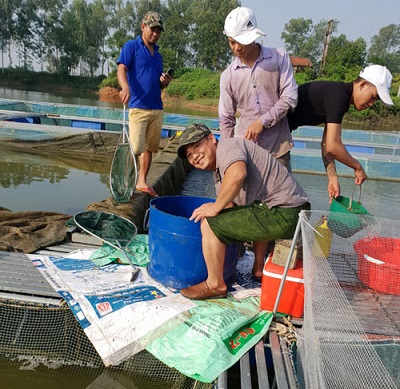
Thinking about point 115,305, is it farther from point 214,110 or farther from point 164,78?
point 214,110

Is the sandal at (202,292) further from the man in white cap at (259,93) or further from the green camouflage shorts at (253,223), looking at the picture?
the man in white cap at (259,93)

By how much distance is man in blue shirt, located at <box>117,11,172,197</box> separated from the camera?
4180mm

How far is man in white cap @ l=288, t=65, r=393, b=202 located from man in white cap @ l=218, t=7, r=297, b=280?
17 cm

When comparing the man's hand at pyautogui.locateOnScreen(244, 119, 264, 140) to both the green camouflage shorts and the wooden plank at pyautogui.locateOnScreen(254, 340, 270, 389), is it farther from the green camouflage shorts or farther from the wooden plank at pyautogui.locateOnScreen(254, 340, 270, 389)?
the wooden plank at pyautogui.locateOnScreen(254, 340, 270, 389)

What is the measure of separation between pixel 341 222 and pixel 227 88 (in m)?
1.40

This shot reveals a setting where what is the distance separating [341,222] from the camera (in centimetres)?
231

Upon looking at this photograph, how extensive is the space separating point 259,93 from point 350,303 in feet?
5.39

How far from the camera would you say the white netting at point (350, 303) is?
1879mm

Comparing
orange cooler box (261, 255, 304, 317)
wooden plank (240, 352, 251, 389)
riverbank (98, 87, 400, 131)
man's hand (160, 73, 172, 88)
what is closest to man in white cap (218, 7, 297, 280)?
orange cooler box (261, 255, 304, 317)

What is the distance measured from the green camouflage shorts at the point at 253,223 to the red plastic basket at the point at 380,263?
45 cm

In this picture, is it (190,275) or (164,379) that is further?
(190,275)

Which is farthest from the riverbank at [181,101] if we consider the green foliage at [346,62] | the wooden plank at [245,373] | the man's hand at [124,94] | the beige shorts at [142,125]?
the wooden plank at [245,373]

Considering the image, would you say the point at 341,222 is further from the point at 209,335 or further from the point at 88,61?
the point at 88,61

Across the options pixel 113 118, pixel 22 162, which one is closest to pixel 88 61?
pixel 113 118
